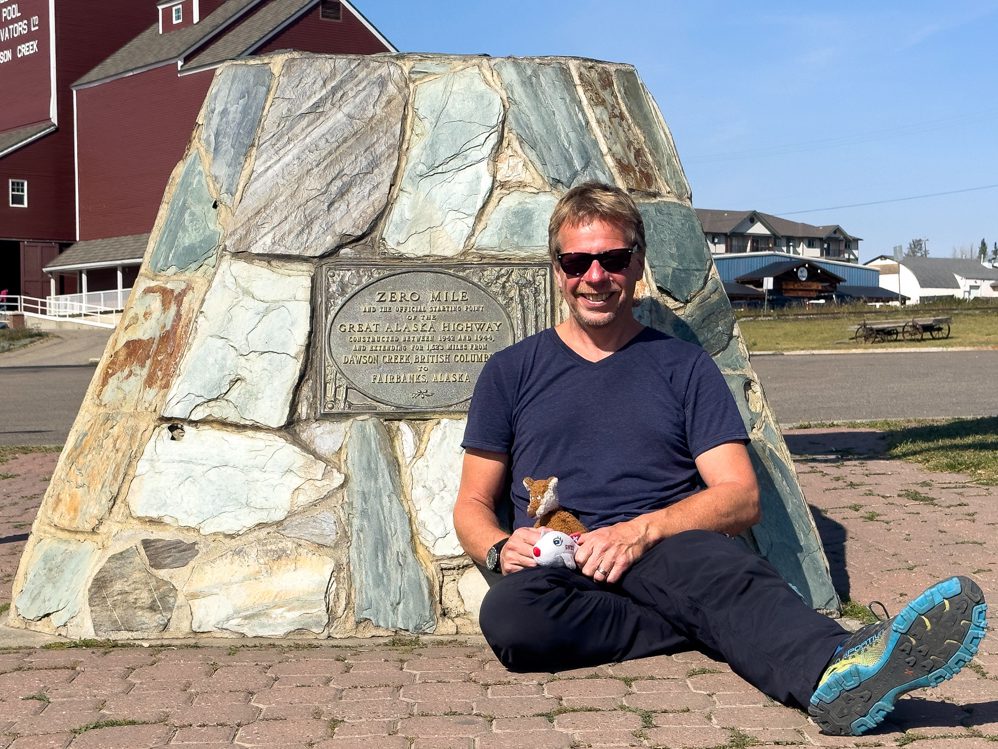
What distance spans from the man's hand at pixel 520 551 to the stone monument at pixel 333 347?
83 centimetres

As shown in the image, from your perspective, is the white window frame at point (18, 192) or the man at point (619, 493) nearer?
the man at point (619, 493)

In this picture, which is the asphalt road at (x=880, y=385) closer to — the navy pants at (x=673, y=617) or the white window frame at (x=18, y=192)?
the navy pants at (x=673, y=617)

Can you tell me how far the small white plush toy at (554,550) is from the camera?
3521 millimetres

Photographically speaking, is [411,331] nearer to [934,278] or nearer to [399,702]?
[399,702]

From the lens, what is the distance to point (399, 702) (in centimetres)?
337

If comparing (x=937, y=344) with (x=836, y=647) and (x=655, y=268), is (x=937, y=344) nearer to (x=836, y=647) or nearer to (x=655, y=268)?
(x=655, y=268)

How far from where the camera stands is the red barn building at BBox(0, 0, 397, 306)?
34156mm

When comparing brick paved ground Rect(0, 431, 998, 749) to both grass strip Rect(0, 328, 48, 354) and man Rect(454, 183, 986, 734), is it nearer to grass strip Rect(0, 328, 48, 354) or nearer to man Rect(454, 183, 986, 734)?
man Rect(454, 183, 986, 734)

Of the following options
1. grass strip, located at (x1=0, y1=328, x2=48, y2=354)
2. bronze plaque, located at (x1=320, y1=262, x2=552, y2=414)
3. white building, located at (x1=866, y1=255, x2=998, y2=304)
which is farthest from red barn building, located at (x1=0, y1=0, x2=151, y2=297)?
white building, located at (x1=866, y1=255, x2=998, y2=304)

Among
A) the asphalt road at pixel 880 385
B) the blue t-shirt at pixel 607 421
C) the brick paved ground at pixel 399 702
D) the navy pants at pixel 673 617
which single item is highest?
the blue t-shirt at pixel 607 421

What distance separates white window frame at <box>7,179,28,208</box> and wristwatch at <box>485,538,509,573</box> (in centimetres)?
3772

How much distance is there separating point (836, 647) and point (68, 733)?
1.96 m

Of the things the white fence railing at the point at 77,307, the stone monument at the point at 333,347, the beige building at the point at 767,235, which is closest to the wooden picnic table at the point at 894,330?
the white fence railing at the point at 77,307

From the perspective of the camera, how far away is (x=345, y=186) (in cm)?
467
